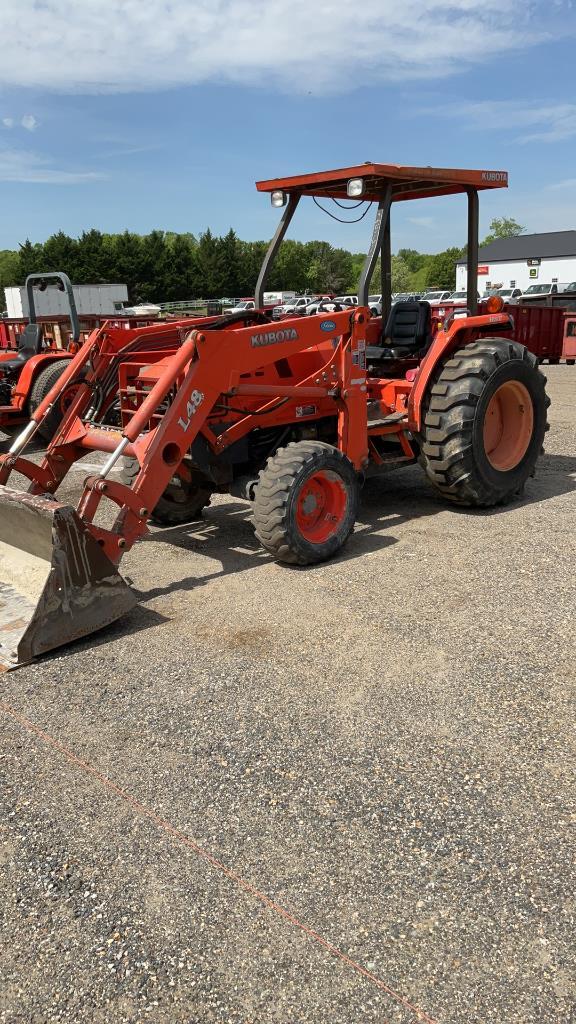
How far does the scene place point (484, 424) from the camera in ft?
21.9

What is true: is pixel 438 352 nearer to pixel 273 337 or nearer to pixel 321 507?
pixel 273 337

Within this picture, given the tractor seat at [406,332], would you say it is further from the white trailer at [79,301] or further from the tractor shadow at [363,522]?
the white trailer at [79,301]

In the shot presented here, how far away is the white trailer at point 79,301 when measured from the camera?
3403 cm

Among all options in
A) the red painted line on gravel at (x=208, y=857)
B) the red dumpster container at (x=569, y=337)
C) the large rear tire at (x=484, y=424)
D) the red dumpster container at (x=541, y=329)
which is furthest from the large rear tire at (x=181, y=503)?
the red dumpster container at (x=569, y=337)

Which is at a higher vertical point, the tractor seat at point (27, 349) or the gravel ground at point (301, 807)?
the tractor seat at point (27, 349)

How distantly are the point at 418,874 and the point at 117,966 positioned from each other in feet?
3.26

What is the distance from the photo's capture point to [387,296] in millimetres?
7305

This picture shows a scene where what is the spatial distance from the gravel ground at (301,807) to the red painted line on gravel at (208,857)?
1 centimetres

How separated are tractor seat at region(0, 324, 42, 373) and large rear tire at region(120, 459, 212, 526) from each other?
18.2ft

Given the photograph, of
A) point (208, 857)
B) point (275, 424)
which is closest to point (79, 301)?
point (275, 424)

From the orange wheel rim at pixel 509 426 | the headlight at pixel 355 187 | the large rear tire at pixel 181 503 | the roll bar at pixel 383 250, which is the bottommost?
the large rear tire at pixel 181 503

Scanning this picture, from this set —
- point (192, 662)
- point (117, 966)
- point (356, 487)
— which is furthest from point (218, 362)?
point (117, 966)

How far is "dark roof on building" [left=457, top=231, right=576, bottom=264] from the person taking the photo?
60469mm

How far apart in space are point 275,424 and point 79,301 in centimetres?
3719
